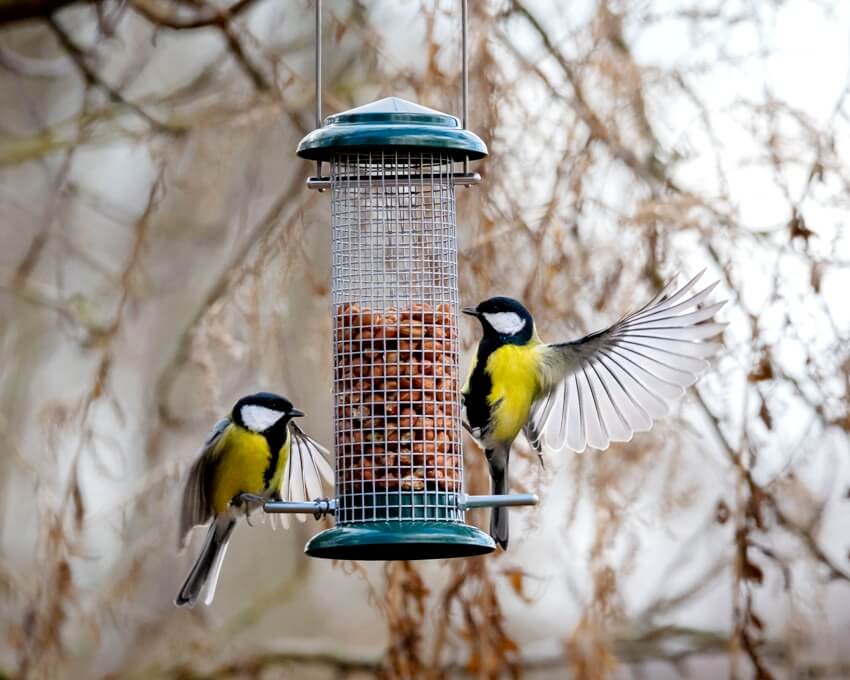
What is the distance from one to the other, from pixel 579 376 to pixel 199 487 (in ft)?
4.80

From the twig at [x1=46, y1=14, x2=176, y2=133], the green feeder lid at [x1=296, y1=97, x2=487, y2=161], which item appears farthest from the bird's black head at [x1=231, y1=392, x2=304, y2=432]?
the twig at [x1=46, y1=14, x2=176, y2=133]

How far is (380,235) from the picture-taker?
4793 mm

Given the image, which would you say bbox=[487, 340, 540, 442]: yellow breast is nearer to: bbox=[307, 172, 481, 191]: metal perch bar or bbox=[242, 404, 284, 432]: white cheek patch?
bbox=[307, 172, 481, 191]: metal perch bar

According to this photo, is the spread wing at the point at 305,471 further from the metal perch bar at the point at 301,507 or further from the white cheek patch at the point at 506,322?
the white cheek patch at the point at 506,322

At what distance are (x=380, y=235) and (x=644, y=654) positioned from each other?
9.27 ft

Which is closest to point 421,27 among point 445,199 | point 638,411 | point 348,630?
point 445,199

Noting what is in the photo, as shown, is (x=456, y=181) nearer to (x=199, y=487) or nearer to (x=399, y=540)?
(x=399, y=540)

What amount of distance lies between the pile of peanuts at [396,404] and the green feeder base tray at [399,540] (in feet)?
0.86

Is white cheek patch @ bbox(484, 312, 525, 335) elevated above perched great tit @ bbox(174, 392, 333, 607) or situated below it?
above

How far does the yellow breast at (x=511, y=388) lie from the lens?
461cm

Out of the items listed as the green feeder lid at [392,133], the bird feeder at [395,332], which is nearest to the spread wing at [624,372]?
the bird feeder at [395,332]

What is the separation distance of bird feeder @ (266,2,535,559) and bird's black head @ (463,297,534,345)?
0.22 meters

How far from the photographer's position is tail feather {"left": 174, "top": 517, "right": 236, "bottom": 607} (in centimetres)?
530

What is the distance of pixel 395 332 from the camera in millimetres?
4574
